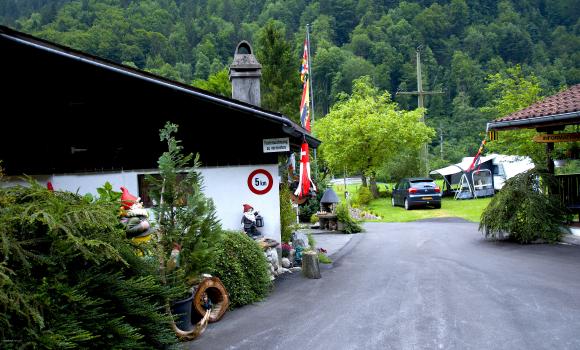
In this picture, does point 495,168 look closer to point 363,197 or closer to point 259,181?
point 363,197

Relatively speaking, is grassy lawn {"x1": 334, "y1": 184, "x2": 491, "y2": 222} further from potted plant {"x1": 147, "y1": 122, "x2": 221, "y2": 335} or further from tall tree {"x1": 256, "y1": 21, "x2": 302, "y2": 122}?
potted plant {"x1": 147, "y1": 122, "x2": 221, "y2": 335}

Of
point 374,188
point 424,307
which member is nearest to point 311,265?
point 424,307

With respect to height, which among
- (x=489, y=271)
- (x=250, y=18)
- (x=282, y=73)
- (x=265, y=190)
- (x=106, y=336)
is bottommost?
(x=489, y=271)

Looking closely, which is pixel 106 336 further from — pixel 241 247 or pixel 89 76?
pixel 89 76

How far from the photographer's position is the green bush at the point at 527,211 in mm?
12992

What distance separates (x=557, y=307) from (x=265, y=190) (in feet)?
16.4

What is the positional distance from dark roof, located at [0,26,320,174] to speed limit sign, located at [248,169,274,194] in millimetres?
247

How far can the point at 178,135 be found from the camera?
9227 mm

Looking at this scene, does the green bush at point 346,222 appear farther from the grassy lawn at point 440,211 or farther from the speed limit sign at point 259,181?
the speed limit sign at point 259,181

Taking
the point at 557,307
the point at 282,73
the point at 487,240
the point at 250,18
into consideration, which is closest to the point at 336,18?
the point at 250,18

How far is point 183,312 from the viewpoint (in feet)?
20.5

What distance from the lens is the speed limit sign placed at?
9.61m

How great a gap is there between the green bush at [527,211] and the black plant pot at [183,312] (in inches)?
379

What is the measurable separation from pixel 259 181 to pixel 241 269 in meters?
2.11
